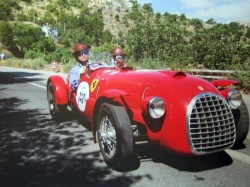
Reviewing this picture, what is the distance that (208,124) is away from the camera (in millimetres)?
4195

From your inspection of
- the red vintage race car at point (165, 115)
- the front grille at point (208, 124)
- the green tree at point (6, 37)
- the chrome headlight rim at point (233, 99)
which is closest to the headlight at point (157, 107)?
the red vintage race car at point (165, 115)

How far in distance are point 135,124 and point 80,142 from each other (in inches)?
63.0

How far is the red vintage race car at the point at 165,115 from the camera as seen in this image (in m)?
4.18

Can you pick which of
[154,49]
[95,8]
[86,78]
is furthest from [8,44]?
[86,78]

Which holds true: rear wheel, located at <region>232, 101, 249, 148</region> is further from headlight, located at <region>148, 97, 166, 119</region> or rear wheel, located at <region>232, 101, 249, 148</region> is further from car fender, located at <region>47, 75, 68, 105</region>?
car fender, located at <region>47, 75, 68, 105</region>

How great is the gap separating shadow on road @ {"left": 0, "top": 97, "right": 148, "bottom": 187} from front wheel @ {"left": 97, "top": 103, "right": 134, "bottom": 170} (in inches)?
6.8

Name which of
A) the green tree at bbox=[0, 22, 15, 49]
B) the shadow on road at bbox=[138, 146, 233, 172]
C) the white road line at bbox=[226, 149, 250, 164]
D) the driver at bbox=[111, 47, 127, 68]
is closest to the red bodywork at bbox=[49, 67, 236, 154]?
the shadow on road at bbox=[138, 146, 233, 172]

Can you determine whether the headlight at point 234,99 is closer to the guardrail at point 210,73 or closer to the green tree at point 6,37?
the guardrail at point 210,73

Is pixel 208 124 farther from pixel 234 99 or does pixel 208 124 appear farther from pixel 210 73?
pixel 210 73

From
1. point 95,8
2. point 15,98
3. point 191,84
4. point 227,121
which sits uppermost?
point 95,8

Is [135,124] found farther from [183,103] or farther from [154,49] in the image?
[154,49]

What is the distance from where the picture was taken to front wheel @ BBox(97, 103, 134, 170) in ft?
14.8

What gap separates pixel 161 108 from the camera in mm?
4359

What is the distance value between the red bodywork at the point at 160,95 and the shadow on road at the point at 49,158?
71 centimetres
